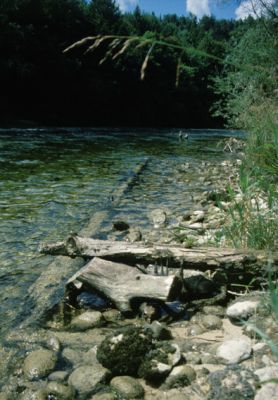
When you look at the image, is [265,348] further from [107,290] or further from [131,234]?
[131,234]

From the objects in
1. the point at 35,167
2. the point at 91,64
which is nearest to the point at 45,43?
the point at 91,64

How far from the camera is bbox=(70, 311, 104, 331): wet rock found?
329 centimetres

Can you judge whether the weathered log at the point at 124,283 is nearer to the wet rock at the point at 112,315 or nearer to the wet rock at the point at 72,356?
the wet rock at the point at 112,315

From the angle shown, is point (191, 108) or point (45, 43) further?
point (191, 108)

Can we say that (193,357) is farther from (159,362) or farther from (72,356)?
(72,356)

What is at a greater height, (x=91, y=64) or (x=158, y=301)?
(x=91, y=64)

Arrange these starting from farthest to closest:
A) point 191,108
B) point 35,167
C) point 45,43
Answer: point 191,108 < point 45,43 < point 35,167

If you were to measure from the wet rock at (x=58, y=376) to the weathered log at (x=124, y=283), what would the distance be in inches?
34.6

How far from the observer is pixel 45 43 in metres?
43.5

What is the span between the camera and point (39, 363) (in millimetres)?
2699

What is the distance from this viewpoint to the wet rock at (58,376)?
2588mm

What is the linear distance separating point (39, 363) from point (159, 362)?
0.76 m

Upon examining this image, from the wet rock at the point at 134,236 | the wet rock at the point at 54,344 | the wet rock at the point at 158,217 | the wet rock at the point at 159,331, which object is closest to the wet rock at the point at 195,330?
the wet rock at the point at 159,331

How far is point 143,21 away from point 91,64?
36632 millimetres
